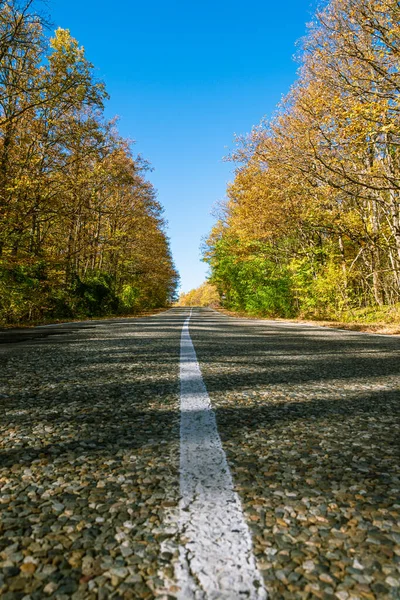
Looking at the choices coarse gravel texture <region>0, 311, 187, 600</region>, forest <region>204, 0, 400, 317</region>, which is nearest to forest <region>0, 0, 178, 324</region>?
forest <region>204, 0, 400, 317</region>

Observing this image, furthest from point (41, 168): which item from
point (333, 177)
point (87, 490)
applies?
point (87, 490)

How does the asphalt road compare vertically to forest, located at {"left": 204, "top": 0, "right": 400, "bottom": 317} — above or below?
below

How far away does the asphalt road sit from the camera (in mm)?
1081

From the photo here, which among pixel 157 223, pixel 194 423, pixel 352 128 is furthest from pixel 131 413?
pixel 157 223

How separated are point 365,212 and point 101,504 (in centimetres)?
1807

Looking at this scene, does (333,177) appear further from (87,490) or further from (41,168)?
(87,490)

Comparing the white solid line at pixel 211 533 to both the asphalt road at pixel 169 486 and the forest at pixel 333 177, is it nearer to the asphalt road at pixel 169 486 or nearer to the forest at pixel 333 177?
the asphalt road at pixel 169 486

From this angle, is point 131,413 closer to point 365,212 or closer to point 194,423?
point 194,423

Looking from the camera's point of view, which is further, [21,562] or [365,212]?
→ [365,212]

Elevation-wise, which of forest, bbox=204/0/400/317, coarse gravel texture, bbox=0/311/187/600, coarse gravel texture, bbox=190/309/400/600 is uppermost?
forest, bbox=204/0/400/317

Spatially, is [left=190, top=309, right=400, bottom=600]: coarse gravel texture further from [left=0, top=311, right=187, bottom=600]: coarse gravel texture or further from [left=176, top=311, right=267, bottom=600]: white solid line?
[left=0, top=311, right=187, bottom=600]: coarse gravel texture

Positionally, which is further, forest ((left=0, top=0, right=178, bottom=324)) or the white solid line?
forest ((left=0, top=0, right=178, bottom=324))

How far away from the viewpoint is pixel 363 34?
12.6 metres

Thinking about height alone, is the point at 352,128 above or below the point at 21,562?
above
